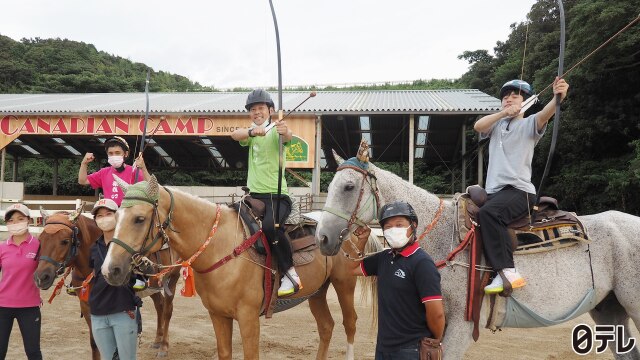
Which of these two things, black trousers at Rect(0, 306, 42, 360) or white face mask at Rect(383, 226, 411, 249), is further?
black trousers at Rect(0, 306, 42, 360)

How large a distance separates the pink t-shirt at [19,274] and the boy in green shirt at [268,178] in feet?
6.84

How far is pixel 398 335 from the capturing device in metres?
2.34

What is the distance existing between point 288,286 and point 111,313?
144cm

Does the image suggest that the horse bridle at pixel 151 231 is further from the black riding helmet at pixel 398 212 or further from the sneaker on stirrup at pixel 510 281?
the sneaker on stirrup at pixel 510 281

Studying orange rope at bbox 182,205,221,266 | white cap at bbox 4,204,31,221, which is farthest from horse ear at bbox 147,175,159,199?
white cap at bbox 4,204,31,221

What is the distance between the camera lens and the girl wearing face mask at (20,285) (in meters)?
3.50

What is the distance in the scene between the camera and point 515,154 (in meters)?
3.13

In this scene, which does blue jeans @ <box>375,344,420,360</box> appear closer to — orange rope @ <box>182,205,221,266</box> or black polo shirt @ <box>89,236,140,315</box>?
orange rope @ <box>182,205,221,266</box>

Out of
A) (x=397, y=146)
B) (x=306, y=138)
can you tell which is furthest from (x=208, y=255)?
(x=397, y=146)

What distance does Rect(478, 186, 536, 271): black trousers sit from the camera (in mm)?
2924

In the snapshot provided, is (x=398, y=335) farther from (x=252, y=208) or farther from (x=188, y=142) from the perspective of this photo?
(x=188, y=142)

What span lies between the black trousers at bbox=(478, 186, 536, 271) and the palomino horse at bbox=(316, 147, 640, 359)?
0.21 metres

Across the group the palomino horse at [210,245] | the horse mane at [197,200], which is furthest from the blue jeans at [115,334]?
the horse mane at [197,200]

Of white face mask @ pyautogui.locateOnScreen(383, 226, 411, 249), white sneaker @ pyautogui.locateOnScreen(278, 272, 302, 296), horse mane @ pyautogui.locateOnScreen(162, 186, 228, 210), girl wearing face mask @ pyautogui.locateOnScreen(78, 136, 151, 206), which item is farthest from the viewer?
girl wearing face mask @ pyautogui.locateOnScreen(78, 136, 151, 206)
